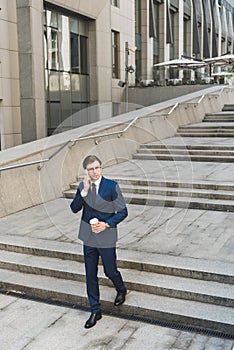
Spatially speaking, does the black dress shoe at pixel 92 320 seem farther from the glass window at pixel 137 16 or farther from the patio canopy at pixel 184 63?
the glass window at pixel 137 16

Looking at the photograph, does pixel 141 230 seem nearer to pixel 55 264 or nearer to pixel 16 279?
pixel 55 264

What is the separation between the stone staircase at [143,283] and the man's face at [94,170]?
157 centimetres

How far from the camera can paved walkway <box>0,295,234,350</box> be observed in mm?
4168

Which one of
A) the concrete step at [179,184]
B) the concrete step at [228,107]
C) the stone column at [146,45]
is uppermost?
the stone column at [146,45]

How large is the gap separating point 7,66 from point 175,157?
8.74 m

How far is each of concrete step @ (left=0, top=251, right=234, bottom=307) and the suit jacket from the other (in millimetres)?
1009

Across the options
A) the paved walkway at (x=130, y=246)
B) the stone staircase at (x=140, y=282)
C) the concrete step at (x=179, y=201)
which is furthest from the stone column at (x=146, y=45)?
the stone staircase at (x=140, y=282)

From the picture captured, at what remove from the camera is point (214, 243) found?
5.97 meters

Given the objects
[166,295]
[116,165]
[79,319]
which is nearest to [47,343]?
[79,319]

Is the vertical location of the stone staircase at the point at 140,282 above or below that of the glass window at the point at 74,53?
below

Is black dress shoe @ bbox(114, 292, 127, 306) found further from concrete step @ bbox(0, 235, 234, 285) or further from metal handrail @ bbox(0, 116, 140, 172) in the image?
metal handrail @ bbox(0, 116, 140, 172)

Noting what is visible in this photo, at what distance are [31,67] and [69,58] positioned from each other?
419 cm

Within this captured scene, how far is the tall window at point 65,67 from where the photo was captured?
19.3 metres

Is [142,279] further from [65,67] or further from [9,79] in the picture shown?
[65,67]
